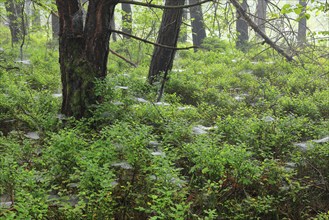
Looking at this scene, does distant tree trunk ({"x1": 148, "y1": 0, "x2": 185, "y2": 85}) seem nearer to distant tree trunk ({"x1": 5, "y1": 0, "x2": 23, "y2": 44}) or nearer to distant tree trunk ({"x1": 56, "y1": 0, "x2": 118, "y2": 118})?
distant tree trunk ({"x1": 56, "y1": 0, "x2": 118, "y2": 118})

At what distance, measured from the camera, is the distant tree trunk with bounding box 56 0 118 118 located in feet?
14.1

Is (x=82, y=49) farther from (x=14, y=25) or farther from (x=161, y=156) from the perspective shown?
(x=14, y=25)

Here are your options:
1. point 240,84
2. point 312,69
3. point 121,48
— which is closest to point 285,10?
point 240,84

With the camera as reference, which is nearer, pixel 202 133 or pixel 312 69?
pixel 202 133

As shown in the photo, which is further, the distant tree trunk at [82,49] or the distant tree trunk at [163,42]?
the distant tree trunk at [163,42]

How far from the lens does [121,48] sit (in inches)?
435

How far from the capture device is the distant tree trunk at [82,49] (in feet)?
14.1

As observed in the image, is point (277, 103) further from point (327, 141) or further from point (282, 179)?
point (282, 179)

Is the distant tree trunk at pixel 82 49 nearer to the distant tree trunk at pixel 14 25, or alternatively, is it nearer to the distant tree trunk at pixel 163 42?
the distant tree trunk at pixel 163 42

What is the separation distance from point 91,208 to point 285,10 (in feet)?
7.93

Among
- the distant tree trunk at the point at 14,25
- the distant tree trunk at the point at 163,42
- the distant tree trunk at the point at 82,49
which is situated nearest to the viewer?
the distant tree trunk at the point at 82,49

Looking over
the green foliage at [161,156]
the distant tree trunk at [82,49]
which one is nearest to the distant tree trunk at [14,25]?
the green foliage at [161,156]

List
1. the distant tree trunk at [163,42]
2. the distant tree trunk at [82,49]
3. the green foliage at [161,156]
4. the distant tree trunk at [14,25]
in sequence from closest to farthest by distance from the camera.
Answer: the green foliage at [161,156] → the distant tree trunk at [82,49] → the distant tree trunk at [163,42] → the distant tree trunk at [14,25]

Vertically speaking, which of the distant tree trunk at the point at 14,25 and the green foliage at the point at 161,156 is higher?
the distant tree trunk at the point at 14,25
